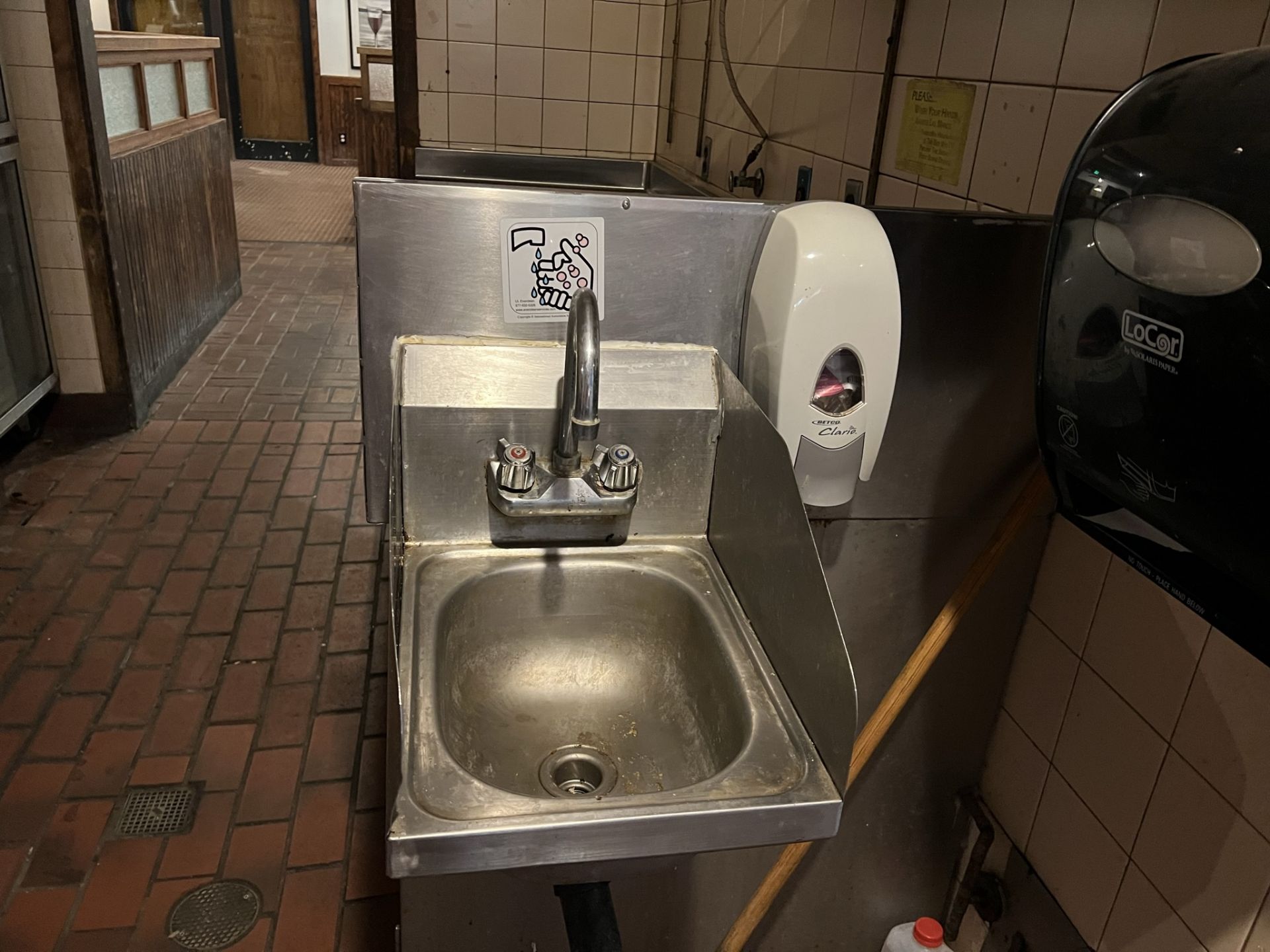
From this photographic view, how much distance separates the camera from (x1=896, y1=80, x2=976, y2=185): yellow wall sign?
1.67m

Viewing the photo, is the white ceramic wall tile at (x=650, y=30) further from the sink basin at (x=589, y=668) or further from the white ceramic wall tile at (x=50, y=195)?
the sink basin at (x=589, y=668)

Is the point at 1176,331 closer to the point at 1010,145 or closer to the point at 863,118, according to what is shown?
the point at 1010,145

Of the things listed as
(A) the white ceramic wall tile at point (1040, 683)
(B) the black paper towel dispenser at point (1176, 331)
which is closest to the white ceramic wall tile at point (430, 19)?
(A) the white ceramic wall tile at point (1040, 683)

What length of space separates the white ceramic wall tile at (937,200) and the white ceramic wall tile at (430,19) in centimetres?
227

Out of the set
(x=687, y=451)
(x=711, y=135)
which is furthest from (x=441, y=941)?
(x=711, y=135)

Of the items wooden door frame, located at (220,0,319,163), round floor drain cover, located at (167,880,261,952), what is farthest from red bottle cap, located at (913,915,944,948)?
wooden door frame, located at (220,0,319,163)

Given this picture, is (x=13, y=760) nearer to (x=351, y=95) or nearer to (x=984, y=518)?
(x=984, y=518)

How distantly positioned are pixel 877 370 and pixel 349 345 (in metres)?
4.01

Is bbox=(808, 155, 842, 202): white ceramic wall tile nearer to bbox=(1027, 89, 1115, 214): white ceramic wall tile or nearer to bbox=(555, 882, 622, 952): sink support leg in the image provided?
bbox=(1027, 89, 1115, 214): white ceramic wall tile

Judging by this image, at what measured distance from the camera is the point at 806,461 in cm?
122

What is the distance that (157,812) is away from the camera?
197cm

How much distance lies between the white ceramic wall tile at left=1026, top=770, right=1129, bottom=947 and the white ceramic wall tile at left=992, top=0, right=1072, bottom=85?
3.77ft

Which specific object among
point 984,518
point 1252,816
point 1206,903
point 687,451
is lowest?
point 1206,903

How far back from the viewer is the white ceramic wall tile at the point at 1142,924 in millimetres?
1255
